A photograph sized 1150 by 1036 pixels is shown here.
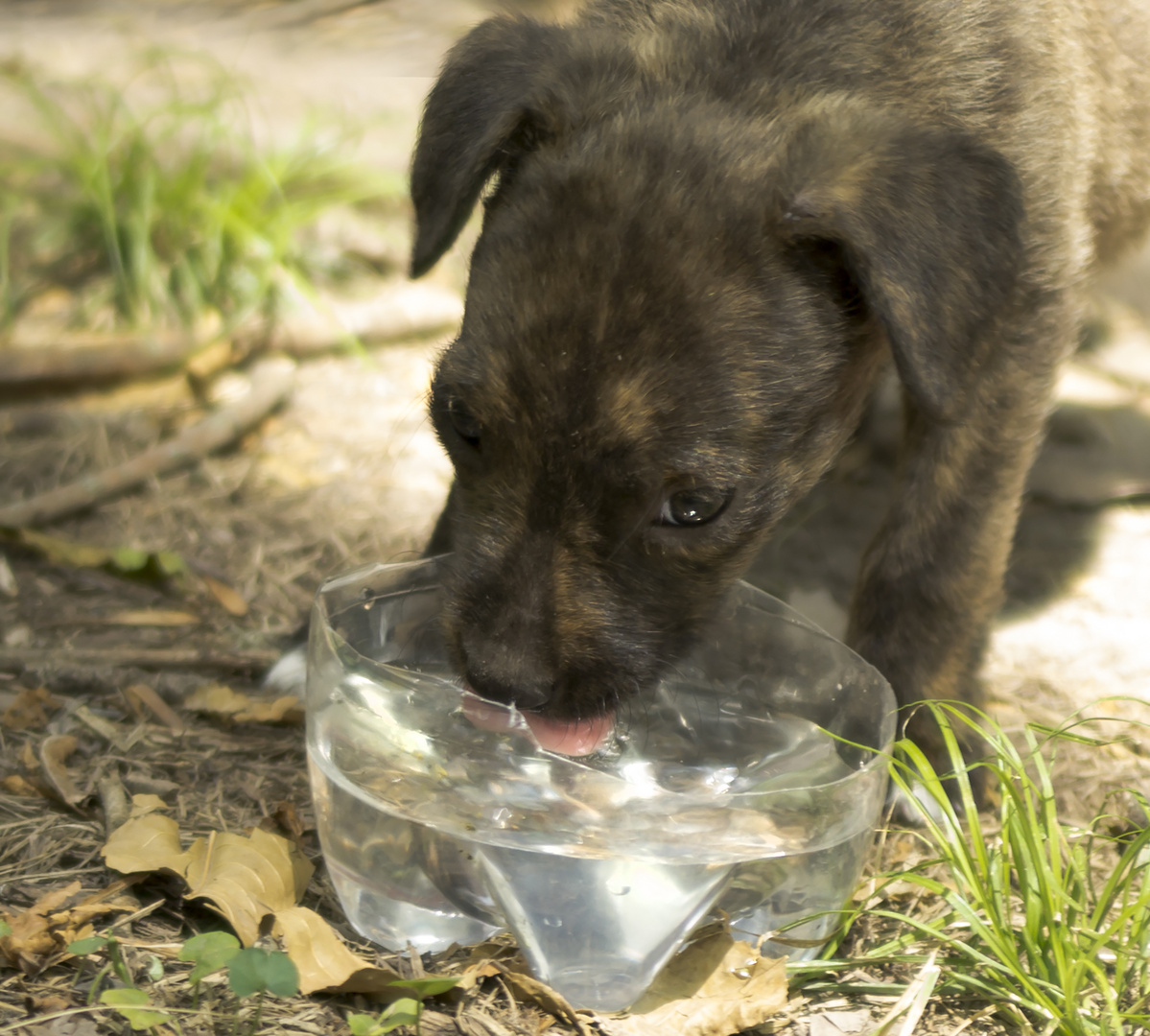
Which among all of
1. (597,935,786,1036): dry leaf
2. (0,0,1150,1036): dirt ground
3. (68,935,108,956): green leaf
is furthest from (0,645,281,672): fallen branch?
(597,935,786,1036): dry leaf

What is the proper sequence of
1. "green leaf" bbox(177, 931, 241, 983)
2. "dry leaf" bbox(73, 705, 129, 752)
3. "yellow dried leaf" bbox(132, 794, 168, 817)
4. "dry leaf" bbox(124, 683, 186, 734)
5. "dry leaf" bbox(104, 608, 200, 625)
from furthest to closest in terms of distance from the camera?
"dry leaf" bbox(104, 608, 200, 625) < "dry leaf" bbox(124, 683, 186, 734) < "dry leaf" bbox(73, 705, 129, 752) < "yellow dried leaf" bbox(132, 794, 168, 817) < "green leaf" bbox(177, 931, 241, 983)

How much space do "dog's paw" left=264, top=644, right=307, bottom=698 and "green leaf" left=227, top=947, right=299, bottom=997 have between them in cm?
141

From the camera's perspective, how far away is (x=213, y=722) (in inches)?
139

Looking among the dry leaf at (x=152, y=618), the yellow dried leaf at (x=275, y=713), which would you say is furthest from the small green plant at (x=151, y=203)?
the yellow dried leaf at (x=275, y=713)

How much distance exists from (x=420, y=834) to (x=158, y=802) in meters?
0.75

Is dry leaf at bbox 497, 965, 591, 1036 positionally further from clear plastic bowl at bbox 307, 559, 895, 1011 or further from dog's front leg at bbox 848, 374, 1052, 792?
dog's front leg at bbox 848, 374, 1052, 792

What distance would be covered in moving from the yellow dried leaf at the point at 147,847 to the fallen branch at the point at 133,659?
2.77 ft

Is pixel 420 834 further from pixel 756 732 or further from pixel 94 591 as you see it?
pixel 94 591

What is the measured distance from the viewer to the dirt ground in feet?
10.1

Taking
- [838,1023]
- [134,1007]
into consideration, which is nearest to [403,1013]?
[134,1007]

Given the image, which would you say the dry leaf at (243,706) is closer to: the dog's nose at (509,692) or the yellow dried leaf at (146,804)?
the yellow dried leaf at (146,804)

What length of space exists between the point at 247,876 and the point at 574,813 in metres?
0.71

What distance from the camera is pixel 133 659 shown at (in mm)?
3705

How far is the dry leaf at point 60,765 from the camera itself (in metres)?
3.04
